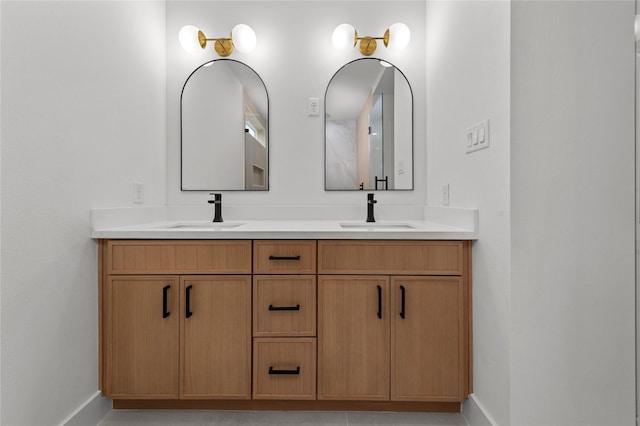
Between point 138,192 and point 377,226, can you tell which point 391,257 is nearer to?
point 377,226

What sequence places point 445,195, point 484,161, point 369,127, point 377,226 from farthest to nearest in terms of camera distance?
1. point 369,127
2. point 377,226
3. point 445,195
4. point 484,161

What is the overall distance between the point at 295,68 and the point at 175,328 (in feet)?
5.31

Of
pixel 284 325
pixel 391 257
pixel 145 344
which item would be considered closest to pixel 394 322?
pixel 391 257

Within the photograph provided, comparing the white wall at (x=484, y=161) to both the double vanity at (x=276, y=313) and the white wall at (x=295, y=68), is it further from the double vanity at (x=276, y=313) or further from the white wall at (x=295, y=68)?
the white wall at (x=295, y=68)

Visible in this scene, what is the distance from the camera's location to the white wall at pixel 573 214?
3.67ft

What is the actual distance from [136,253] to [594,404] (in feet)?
6.21

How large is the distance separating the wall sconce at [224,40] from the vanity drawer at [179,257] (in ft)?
4.22

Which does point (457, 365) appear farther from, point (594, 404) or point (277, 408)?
point (277, 408)

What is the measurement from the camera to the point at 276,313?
141 cm

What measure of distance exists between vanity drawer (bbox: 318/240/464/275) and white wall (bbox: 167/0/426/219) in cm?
63

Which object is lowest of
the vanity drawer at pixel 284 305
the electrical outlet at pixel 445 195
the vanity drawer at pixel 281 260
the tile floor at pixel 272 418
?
the tile floor at pixel 272 418

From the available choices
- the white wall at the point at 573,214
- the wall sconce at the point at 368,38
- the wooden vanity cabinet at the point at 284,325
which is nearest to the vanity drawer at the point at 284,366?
the wooden vanity cabinet at the point at 284,325

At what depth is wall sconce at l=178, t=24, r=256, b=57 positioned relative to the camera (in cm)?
195

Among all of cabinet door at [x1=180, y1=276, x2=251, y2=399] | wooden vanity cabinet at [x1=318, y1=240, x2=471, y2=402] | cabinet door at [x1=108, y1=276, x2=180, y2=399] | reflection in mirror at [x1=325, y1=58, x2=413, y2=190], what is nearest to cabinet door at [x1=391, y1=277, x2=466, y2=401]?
wooden vanity cabinet at [x1=318, y1=240, x2=471, y2=402]
